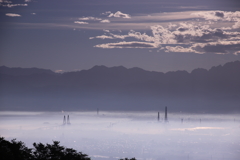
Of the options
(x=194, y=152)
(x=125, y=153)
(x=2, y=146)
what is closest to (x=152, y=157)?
(x=125, y=153)

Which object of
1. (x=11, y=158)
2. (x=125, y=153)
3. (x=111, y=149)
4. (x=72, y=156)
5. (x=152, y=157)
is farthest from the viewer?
(x=111, y=149)

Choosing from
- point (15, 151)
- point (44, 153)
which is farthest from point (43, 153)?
point (15, 151)

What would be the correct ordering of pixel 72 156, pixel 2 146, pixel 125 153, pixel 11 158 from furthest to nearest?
1. pixel 125 153
2. pixel 2 146
3. pixel 72 156
4. pixel 11 158

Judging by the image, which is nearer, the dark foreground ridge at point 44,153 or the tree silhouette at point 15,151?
the tree silhouette at point 15,151

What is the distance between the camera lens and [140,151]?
19800 cm

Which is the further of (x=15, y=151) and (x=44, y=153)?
(x=15, y=151)

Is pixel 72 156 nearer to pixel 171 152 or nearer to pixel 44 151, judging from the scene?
Answer: pixel 44 151

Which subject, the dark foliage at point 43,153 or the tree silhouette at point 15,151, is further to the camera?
the dark foliage at point 43,153

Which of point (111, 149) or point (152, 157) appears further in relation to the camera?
point (111, 149)

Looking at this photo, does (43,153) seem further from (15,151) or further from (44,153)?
(15,151)

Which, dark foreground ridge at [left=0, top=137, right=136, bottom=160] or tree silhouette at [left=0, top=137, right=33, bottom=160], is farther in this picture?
dark foreground ridge at [left=0, top=137, right=136, bottom=160]

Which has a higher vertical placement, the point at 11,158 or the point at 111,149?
the point at 11,158

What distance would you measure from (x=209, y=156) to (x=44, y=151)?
15793cm

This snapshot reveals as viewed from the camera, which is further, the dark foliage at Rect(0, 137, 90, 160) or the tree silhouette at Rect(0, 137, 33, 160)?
the dark foliage at Rect(0, 137, 90, 160)
